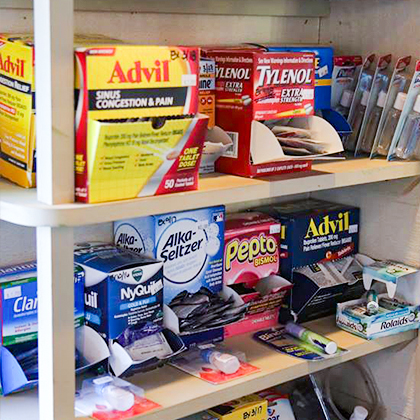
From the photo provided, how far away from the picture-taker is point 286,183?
152 cm

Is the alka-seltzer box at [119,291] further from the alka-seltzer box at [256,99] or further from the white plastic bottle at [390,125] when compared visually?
the white plastic bottle at [390,125]

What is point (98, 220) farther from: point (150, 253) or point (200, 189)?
point (150, 253)

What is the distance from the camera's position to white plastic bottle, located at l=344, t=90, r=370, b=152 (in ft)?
6.03

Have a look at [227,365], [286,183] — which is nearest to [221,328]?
[227,365]

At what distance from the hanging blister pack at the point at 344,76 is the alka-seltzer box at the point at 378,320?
0.45m

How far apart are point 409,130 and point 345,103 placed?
7.3 inches

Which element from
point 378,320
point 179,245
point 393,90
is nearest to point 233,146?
point 179,245

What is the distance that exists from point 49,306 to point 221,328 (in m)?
0.52

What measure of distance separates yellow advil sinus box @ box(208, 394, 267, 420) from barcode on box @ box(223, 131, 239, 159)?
51 centimetres

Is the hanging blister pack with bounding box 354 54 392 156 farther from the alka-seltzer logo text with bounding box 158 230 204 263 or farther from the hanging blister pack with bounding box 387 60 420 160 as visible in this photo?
the alka-seltzer logo text with bounding box 158 230 204 263

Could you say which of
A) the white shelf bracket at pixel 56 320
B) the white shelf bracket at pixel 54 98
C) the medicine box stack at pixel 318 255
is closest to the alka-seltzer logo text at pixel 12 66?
the white shelf bracket at pixel 54 98

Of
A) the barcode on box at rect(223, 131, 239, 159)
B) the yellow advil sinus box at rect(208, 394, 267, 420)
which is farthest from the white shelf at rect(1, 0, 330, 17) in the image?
the yellow advil sinus box at rect(208, 394, 267, 420)

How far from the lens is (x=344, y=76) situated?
187 centimetres

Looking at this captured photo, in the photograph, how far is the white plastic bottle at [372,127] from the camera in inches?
70.8
